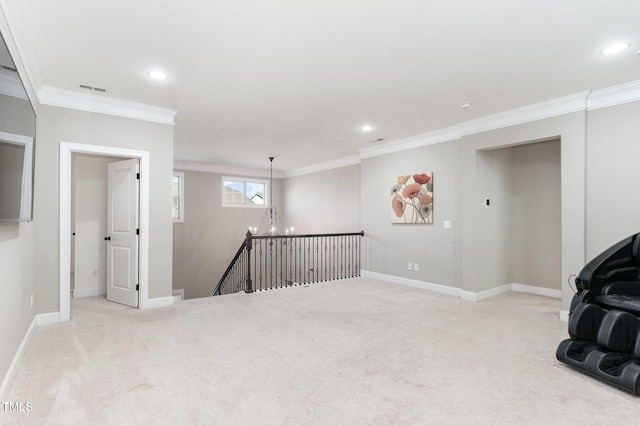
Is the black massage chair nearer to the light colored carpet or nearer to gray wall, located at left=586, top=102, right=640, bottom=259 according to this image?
the light colored carpet

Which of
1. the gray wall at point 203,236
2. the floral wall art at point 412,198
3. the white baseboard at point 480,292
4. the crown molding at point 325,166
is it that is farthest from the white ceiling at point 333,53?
the gray wall at point 203,236

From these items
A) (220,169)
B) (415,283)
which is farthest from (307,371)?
(220,169)

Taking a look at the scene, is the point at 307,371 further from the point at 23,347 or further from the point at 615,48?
the point at 615,48

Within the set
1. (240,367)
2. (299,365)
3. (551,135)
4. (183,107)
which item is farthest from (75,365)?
(551,135)

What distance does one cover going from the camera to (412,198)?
5.89m

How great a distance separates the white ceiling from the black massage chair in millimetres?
1877

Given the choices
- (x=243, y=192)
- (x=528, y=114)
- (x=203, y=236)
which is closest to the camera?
(x=528, y=114)

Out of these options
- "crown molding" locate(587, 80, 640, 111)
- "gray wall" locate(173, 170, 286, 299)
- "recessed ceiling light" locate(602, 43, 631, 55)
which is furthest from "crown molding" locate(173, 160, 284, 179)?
"recessed ceiling light" locate(602, 43, 631, 55)

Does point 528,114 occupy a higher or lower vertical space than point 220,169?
higher

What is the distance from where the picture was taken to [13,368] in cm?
250

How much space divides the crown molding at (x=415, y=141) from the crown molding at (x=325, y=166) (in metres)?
0.79

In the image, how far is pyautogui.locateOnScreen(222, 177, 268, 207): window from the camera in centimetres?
909

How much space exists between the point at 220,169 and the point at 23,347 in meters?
6.40

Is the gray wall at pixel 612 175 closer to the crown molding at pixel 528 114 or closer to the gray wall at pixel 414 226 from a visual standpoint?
the crown molding at pixel 528 114
